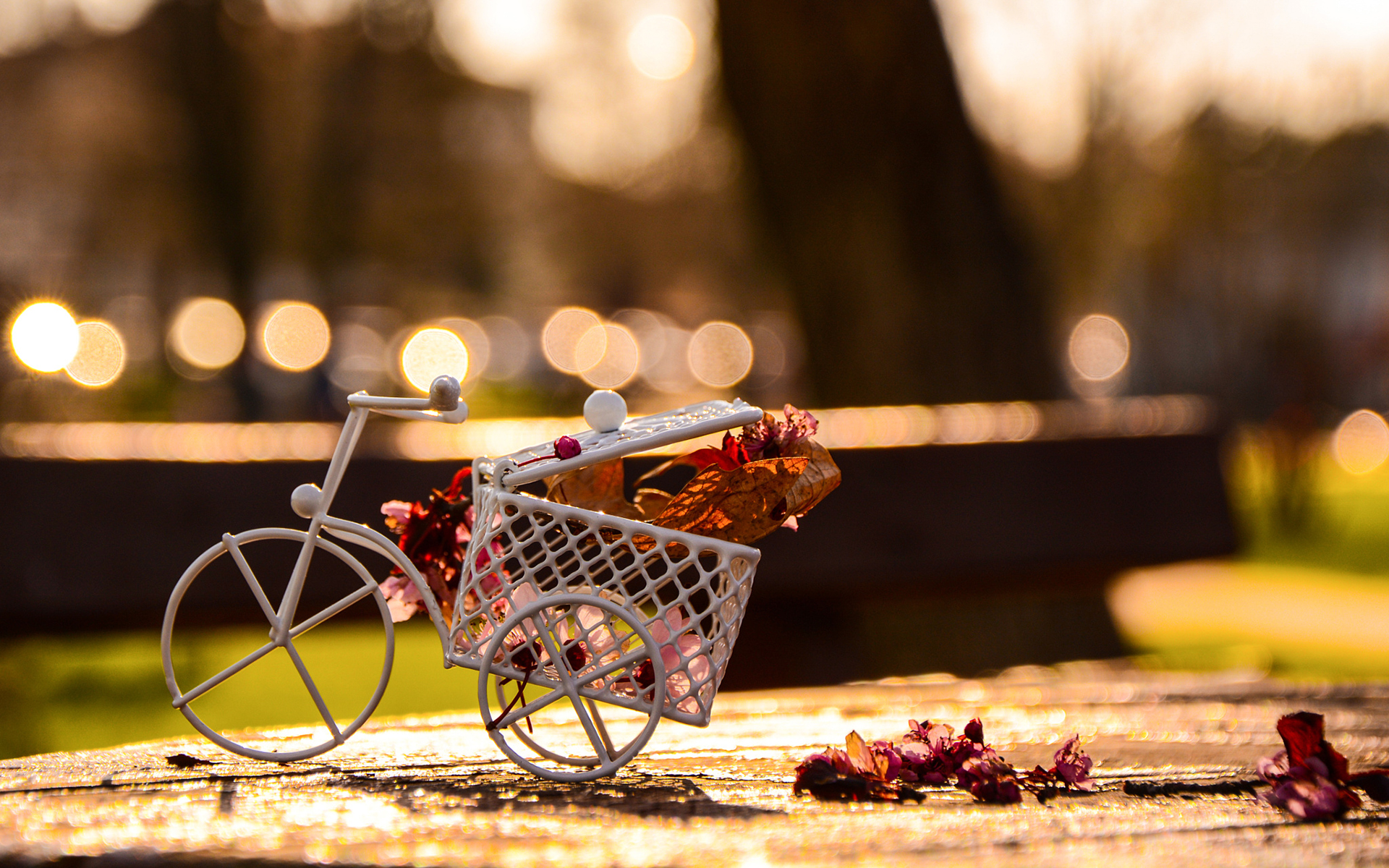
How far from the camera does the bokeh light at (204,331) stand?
1922cm

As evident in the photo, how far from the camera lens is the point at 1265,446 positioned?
1191 centimetres

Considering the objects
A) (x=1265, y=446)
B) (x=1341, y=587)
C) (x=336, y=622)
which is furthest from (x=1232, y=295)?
(x=336, y=622)

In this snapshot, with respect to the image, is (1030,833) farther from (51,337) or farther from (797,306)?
(51,337)

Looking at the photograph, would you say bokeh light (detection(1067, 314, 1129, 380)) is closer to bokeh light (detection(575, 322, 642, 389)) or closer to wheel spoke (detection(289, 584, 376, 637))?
bokeh light (detection(575, 322, 642, 389))

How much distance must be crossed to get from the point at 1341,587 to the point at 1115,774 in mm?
7840

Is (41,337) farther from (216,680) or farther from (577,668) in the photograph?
(577,668)

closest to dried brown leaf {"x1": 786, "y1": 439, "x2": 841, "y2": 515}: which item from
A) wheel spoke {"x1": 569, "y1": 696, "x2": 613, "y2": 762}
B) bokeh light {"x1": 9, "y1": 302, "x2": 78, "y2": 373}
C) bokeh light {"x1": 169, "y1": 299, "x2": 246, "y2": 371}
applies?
wheel spoke {"x1": 569, "y1": 696, "x2": 613, "y2": 762}

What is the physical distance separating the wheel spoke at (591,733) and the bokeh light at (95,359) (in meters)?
9.06

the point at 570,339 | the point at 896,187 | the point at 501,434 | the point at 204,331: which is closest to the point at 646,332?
the point at 570,339

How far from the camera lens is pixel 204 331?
64.4 ft

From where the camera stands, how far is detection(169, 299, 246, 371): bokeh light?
1922 centimetres

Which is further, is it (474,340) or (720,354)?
(720,354)

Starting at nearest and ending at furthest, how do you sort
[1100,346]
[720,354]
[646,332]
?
[720,354] → [1100,346] → [646,332]

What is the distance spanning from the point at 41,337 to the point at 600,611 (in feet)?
20.3
